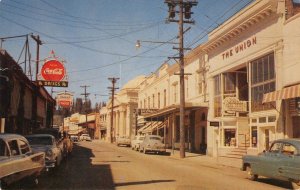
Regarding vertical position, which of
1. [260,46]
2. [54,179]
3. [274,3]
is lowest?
[54,179]

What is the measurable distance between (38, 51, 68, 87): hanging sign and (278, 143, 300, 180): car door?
60.5 ft

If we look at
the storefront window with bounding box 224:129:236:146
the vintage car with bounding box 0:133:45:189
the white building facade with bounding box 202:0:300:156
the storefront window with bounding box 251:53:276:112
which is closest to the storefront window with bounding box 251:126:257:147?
the white building facade with bounding box 202:0:300:156

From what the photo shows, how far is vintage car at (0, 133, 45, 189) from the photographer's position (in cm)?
951

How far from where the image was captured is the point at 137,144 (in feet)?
140

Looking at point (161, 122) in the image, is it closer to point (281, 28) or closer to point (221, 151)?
point (221, 151)

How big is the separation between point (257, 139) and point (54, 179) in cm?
1520

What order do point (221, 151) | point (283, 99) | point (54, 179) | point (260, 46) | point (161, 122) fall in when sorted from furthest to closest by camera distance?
point (161, 122) < point (221, 151) < point (260, 46) < point (283, 99) < point (54, 179)

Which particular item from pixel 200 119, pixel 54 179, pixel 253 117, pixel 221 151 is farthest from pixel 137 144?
pixel 54 179

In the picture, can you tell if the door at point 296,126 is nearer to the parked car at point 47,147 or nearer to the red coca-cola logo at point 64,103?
the parked car at point 47,147

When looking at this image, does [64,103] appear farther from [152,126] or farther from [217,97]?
[217,97]

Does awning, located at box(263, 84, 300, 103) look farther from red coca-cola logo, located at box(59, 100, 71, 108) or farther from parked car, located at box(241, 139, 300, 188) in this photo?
red coca-cola logo, located at box(59, 100, 71, 108)

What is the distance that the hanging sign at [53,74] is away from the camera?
29.7 metres

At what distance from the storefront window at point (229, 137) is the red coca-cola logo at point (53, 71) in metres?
12.6

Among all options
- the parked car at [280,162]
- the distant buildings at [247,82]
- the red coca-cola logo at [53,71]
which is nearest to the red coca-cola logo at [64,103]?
the distant buildings at [247,82]
